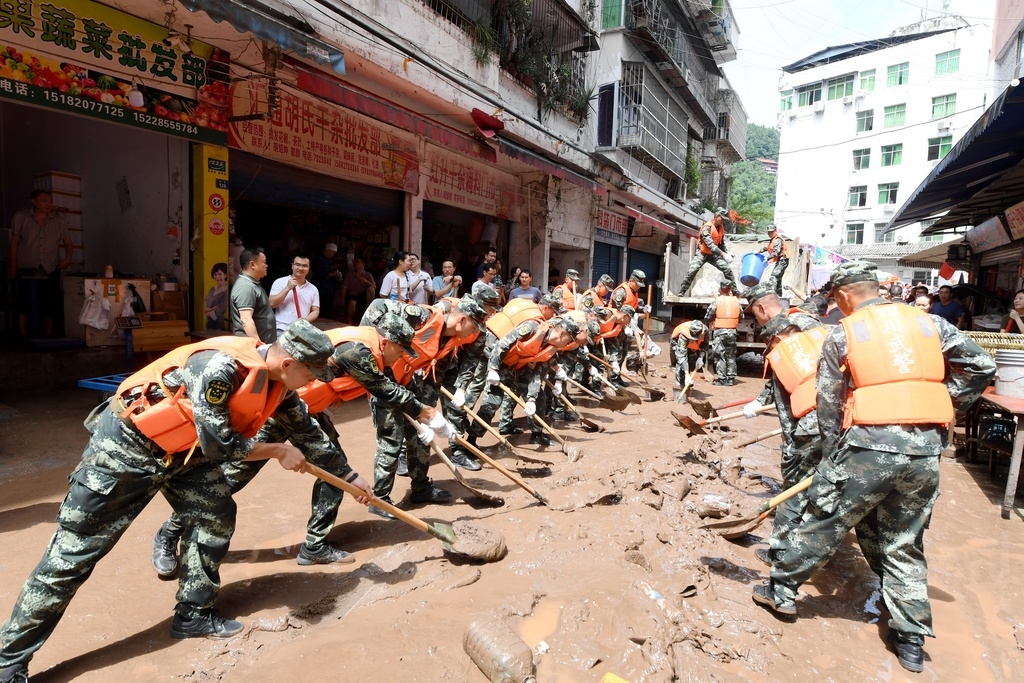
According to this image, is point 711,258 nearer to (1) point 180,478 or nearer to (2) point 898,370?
(2) point 898,370

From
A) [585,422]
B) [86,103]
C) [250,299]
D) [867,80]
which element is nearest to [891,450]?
[585,422]

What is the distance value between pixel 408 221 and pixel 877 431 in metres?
8.40

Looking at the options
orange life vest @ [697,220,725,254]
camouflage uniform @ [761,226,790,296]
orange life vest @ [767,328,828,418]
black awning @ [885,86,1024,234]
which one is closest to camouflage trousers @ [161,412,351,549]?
orange life vest @ [767,328,828,418]

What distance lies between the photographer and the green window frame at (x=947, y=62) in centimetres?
3128

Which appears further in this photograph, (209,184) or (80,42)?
(209,184)

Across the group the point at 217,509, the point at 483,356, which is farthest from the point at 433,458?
the point at 217,509

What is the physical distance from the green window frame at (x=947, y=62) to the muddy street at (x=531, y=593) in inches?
1464

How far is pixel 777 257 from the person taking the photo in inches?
421

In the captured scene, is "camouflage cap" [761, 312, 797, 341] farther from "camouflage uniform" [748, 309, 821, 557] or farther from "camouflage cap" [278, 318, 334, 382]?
"camouflage cap" [278, 318, 334, 382]

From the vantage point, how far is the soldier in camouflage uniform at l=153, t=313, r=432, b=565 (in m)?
3.16

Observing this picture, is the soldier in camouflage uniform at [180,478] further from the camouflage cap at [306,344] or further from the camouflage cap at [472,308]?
the camouflage cap at [472,308]

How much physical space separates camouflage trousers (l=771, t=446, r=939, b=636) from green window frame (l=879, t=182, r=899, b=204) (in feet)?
125

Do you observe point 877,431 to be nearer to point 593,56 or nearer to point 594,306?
point 594,306

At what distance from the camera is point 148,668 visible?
2.40 meters
